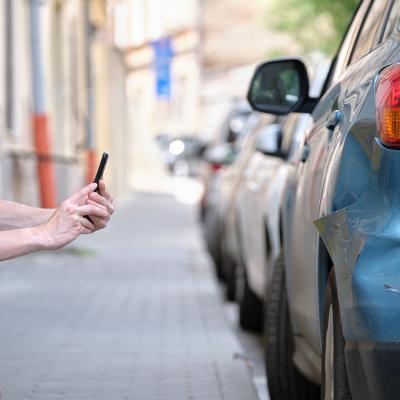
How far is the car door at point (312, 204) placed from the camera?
4.94 meters

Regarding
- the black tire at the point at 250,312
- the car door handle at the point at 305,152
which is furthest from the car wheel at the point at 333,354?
the black tire at the point at 250,312

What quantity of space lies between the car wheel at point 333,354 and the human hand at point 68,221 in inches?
30.1

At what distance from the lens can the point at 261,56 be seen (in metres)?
63.5

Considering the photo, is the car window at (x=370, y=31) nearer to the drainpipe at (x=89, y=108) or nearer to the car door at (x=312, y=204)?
the car door at (x=312, y=204)

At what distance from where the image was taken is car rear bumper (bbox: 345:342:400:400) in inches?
152

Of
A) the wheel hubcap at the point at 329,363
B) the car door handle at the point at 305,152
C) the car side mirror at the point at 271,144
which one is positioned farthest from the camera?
the car side mirror at the point at 271,144

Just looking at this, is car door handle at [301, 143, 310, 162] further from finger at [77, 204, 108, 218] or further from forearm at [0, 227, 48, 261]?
forearm at [0, 227, 48, 261]

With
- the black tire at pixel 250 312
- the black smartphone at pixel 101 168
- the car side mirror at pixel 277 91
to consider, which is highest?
the car side mirror at pixel 277 91

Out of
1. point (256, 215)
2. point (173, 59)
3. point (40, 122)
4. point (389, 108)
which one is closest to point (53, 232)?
point (389, 108)

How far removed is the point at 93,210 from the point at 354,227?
0.89 m

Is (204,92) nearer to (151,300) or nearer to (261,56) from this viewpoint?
(261,56)

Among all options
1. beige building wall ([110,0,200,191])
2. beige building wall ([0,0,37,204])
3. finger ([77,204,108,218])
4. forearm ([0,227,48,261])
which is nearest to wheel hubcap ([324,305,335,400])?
finger ([77,204,108,218])

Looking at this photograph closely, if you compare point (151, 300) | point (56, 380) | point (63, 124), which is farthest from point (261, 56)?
point (56, 380)

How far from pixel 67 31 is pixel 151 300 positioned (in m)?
13.4
